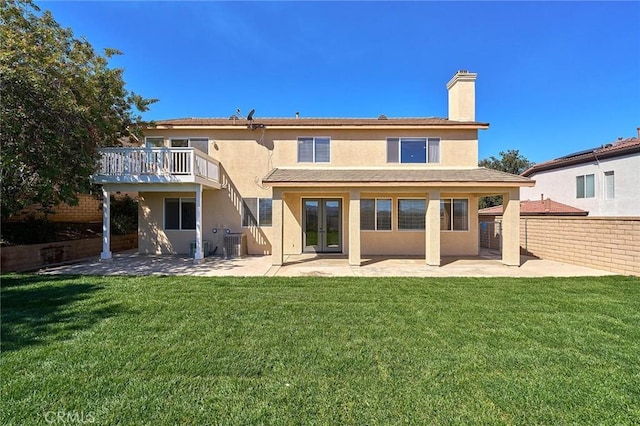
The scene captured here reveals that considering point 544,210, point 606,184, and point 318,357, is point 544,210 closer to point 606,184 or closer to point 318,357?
point 606,184

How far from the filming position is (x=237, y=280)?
8188mm

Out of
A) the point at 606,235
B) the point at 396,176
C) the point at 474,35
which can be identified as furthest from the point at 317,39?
the point at 606,235

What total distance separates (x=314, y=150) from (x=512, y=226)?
27.6 feet

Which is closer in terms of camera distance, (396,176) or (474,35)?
(396,176)

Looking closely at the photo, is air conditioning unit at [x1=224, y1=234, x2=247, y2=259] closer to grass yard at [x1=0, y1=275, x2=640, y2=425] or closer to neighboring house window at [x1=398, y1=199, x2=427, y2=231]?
grass yard at [x1=0, y1=275, x2=640, y2=425]

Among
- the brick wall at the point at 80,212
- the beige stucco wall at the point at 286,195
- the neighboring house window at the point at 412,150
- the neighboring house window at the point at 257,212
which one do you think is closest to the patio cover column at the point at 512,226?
the beige stucco wall at the point at 286,195

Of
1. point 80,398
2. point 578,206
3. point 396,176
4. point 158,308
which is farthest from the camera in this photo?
point 578,206

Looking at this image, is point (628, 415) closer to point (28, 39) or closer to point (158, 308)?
point (158, 308)

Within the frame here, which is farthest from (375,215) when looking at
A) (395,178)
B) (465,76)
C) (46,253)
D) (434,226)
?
(46,253)

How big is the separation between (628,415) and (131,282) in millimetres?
9523

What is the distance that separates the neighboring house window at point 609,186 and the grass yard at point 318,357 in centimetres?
1360

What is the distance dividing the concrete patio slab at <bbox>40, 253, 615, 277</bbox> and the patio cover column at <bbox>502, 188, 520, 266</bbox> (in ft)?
1.29

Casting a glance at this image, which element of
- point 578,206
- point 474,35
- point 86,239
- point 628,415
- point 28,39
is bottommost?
point 628,415

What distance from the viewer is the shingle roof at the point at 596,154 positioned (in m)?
15.0
